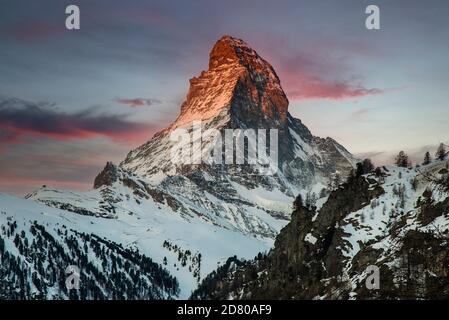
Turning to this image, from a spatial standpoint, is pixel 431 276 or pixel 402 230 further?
pixel 402 230

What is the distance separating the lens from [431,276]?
111 meters
